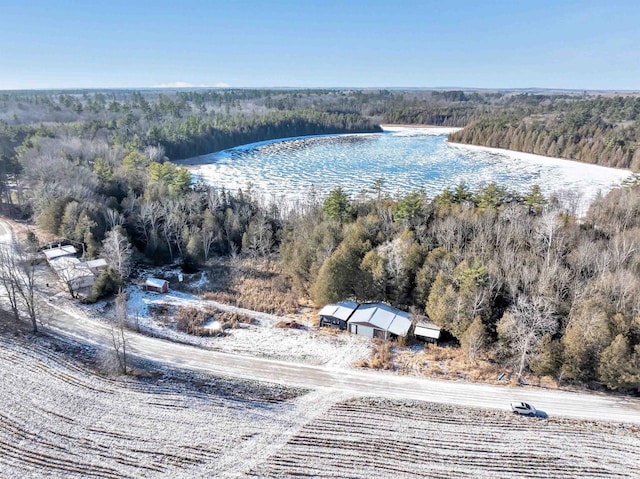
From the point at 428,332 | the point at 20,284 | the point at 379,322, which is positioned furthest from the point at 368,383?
the point at 20,284

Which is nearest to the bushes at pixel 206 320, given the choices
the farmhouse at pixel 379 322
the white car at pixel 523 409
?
the farmhouse at pixel 379 322

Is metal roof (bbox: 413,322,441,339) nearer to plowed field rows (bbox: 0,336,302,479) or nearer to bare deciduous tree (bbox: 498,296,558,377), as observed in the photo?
bare deciduous tree (bbox: 498,296,558,377)

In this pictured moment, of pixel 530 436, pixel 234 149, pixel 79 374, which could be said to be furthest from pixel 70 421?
pixel 234 149

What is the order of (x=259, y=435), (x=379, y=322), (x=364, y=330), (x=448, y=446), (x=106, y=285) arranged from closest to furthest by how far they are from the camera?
1. (x=448, y=446)
2. (x=259, y=435)
3. (x=379, y=322)
4. (x=364, y=330)
5. (x=106, y=285)

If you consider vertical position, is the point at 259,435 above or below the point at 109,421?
below

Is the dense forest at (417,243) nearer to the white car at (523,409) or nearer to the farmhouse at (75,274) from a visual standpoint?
the farmhouse at (75,274)

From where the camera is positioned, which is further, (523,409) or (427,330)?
(427,330)

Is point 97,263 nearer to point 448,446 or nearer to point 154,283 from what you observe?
point 154,283
